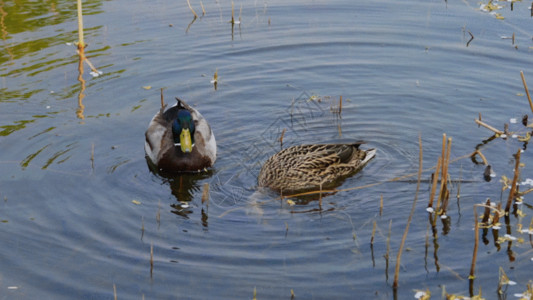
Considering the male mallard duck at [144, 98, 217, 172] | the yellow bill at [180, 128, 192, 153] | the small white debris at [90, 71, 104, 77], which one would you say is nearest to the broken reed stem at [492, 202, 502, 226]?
the male mallard duck at [144, 98, 217, 172]

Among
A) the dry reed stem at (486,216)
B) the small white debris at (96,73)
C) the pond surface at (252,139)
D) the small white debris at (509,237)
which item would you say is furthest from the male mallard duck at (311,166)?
the small white debris at (96,73)

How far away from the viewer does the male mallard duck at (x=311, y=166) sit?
8766mm

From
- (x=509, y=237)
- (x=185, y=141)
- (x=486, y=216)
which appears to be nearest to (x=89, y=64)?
(x=185, y=141)

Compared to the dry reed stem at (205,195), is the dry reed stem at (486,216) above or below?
above

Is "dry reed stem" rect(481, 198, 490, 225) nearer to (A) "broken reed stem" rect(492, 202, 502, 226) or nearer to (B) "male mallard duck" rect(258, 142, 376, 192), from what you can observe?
(A) "broken reed stem" rect(492, 202, 502, 226)

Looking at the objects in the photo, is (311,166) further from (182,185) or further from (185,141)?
(185,141)

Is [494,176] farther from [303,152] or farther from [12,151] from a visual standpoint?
[12,151]

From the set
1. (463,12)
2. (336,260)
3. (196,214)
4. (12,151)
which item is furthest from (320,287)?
(463,12)

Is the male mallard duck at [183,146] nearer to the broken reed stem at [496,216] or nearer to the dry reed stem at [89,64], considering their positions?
the dry reed stem at [89,64]

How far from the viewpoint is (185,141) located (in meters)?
9.66

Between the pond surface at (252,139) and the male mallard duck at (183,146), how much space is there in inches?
7.7

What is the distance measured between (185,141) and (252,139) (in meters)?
0.82

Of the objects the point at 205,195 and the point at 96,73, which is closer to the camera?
the point at 205,195

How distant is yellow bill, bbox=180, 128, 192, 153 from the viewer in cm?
955
